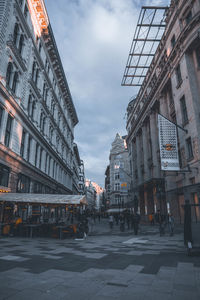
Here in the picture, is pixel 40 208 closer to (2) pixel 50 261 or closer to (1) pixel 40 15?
(2) pixel 50 261

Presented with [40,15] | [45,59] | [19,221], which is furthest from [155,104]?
[19,221]

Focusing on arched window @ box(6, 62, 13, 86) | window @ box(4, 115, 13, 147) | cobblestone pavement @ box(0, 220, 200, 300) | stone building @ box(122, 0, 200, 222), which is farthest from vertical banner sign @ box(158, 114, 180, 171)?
arched window @ box(6, 62, 13, 86)

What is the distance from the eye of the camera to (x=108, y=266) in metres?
7.00

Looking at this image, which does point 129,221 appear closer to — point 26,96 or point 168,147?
point 168,147

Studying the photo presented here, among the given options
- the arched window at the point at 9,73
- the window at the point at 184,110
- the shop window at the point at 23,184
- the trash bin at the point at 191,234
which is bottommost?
the trash bin at the point at 191,234

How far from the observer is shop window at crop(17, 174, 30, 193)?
2183cm

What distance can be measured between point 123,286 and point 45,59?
34.3 metres

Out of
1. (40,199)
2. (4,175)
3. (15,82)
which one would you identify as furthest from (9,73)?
(40,199)

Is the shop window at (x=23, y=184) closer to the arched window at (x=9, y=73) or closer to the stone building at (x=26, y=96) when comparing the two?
the stone building at (x=26, y=96)

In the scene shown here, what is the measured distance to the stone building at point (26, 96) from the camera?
1862 centimetres

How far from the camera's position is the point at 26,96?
24.2 metres

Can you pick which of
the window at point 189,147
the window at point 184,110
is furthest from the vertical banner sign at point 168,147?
the window at point 184,110

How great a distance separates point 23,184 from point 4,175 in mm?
4763

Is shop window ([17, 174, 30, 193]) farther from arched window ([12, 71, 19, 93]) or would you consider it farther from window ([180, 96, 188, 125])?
window ([180, 96, 188, 125])
